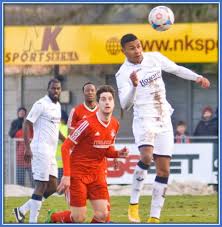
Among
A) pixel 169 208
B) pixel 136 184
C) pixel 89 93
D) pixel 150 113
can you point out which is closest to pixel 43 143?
pixel 89 93

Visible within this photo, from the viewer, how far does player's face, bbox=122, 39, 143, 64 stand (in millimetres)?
14000

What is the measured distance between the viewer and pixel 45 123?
15.9 meters

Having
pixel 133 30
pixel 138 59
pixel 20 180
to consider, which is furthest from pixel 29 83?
pixel 138 59

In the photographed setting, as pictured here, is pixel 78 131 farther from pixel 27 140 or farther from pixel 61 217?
pixel 27 140

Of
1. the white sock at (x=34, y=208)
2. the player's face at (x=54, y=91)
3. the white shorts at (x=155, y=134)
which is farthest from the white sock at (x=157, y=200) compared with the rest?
the player's face at (x=54, y=91)

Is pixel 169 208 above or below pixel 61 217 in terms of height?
below

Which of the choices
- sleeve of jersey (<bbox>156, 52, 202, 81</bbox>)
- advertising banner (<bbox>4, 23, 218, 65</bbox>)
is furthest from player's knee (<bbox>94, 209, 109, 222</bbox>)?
advertising banner (<bbox>4, 23, 218, 65</bbox>)

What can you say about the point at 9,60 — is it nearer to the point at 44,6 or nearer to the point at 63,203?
the point at 44,6

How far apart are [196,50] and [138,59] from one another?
12609mm

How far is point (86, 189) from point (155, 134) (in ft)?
4.85

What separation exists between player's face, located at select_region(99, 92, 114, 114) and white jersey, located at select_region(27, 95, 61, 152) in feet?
8.82

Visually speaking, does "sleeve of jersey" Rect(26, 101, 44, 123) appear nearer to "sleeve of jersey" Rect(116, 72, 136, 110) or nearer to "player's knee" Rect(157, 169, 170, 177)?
"sleeve of jersey" Rect(116, 72, 136, 110)

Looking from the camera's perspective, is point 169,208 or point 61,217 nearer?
→ point 61,217

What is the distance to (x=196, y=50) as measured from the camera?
26.6 metres
